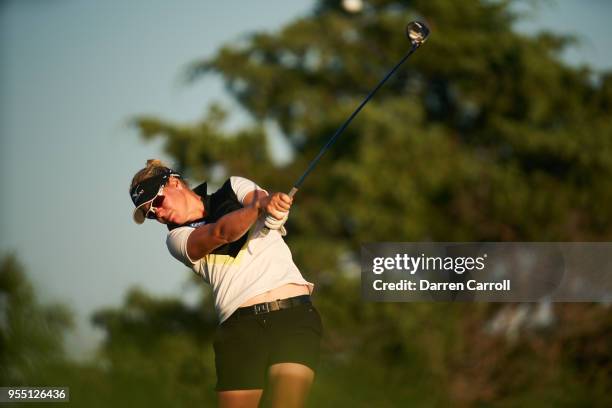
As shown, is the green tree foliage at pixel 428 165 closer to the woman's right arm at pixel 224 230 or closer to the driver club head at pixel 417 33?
the driver club head at pixel 417 33

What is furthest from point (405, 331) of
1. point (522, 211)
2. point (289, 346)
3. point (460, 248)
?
point (289, 346)

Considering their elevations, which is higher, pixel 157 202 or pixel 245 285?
pixel 157 202

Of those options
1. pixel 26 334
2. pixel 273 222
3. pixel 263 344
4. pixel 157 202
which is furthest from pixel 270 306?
pixel 26 334

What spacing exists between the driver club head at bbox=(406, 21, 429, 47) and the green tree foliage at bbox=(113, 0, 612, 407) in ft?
31.5

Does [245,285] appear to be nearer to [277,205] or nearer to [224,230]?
[224,230]

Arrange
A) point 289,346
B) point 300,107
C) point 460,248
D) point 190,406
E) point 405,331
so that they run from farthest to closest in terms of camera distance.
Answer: point 300,107 < point 405,331 < point 460,248 < point 190,406 < point 289,346

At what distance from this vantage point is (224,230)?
3518 mm

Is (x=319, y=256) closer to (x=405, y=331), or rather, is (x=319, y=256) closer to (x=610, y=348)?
(x=405, y=331)

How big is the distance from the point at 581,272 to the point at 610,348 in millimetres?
3455

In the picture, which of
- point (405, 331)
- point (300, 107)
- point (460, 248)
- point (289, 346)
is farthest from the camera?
point (300, 107)

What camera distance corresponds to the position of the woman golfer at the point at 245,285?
3.55 meters

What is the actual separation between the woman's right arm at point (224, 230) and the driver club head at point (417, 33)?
121cm

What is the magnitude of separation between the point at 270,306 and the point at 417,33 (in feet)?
4.70

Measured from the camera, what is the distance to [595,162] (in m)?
15.1
